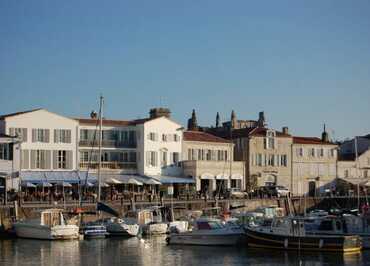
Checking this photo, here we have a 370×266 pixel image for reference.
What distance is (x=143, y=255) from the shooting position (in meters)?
49.9

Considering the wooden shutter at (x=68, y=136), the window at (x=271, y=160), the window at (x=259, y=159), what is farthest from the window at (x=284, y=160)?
the wooden shutter at (x=68, y=136)

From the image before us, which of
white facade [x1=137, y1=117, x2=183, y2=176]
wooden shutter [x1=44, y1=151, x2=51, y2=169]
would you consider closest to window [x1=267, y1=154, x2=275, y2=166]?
white facade [x1=137, y1=117, x2=183, y2=176]

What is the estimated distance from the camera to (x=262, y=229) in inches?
2137

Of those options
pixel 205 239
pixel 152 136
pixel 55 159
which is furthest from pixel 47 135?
pixel 205 239

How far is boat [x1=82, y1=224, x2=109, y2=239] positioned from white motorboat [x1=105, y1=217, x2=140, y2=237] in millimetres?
1091

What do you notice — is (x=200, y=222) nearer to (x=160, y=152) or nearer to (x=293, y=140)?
(x=160, y=152)

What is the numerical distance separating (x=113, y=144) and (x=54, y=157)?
6.98 metres

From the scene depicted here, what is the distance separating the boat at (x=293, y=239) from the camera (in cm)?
5100

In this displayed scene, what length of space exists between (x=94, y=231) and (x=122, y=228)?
2625mm

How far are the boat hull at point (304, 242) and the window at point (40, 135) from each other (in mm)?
28915

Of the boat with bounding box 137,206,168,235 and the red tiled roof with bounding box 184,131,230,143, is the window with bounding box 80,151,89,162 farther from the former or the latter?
the boat with bounding box 137,206,168,235

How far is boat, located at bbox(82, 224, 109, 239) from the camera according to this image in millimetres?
59562

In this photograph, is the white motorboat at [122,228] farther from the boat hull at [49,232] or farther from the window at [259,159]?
the window at [259,159]

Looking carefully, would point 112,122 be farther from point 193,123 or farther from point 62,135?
point 193,123
